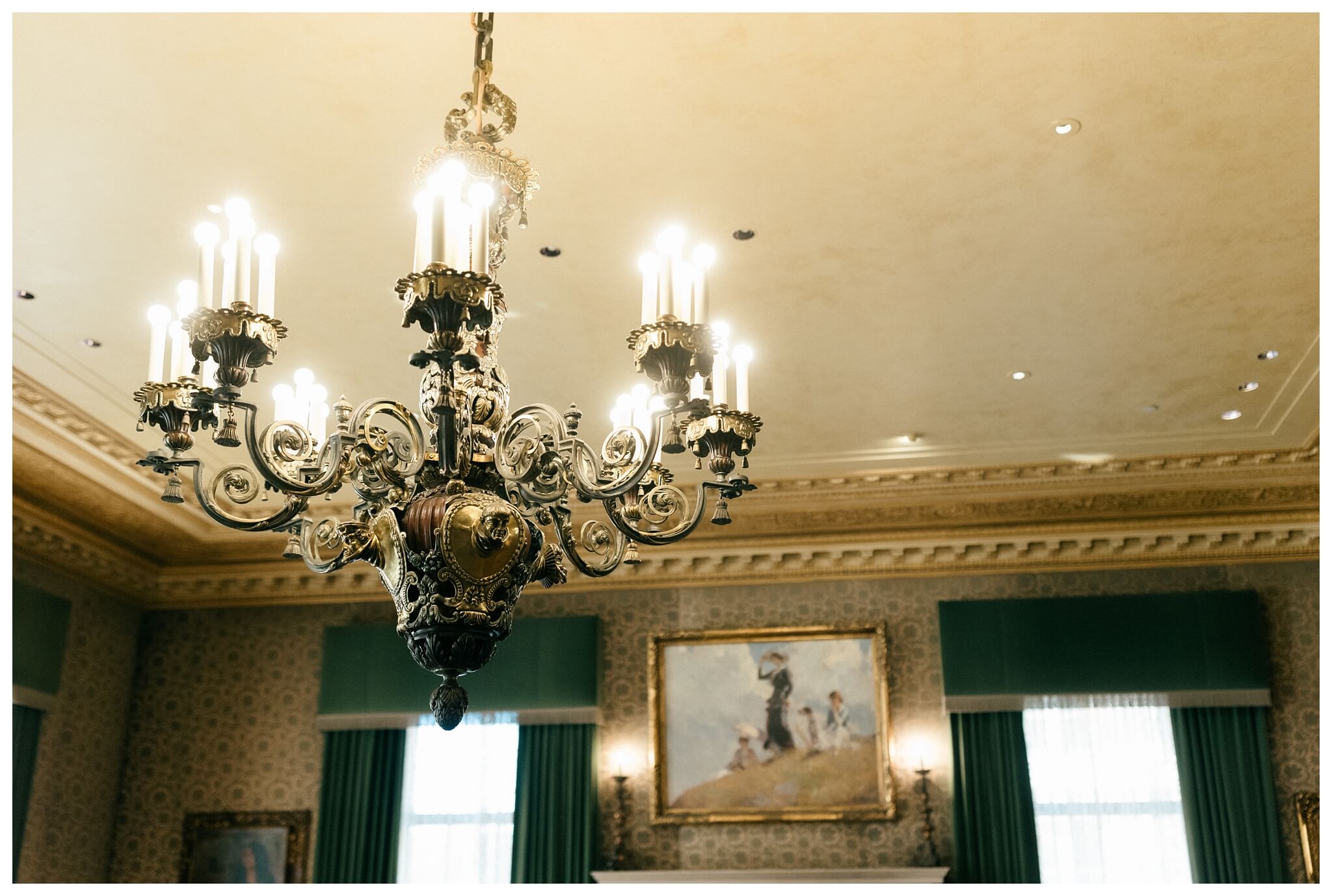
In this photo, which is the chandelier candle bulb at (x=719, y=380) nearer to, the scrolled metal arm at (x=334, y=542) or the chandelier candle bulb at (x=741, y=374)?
the chandelier candle bulb at (x=741, y=374)

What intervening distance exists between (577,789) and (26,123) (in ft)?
19.6

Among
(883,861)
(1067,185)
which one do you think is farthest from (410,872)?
(1067,185)

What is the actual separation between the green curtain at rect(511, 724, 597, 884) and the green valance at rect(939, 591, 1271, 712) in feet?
8.85

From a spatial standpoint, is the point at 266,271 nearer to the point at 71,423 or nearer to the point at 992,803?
the point at 71,423

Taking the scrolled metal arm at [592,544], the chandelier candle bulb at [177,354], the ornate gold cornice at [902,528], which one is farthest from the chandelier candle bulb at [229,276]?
the ornate gold cornice at [902,528]

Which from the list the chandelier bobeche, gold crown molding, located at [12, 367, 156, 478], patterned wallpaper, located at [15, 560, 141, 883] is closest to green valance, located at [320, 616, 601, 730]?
patterned wallpaper, located at [15, 560, 141, 883]

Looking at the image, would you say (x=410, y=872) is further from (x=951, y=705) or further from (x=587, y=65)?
(x=587, y=65)

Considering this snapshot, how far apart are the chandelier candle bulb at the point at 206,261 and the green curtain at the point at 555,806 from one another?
661cm

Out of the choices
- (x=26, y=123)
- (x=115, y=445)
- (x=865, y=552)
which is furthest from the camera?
(x=865, y=552)

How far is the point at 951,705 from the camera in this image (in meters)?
8.77

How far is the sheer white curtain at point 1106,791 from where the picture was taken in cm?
831

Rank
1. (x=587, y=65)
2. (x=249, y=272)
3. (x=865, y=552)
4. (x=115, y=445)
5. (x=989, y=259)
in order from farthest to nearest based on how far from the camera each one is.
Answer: (x=865, y=552) → (x=115, y=445) → (x=989, y=259) → (x=587, y=65) → (x=249, y=272)

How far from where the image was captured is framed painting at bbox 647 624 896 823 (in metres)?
8.79

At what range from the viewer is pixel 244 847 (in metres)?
9.27
